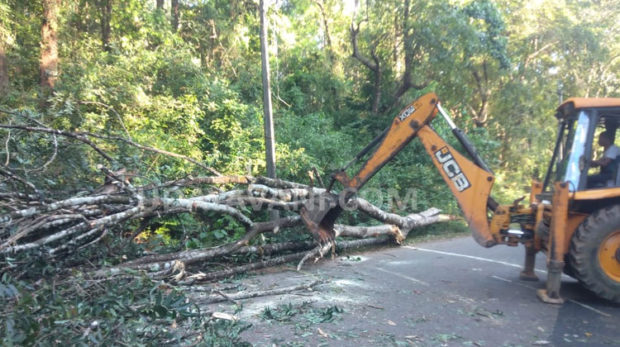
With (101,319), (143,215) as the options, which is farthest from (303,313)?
(143,215)

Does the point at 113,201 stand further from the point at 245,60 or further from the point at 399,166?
the point at 245,60

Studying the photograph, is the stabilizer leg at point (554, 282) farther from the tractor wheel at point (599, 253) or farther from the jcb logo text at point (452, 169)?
the jcb logo text at point (452, 169)

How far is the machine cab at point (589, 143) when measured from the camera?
5102 millimetres

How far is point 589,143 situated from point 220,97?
28.6 ft

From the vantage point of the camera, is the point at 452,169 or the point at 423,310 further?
the point at 452,169

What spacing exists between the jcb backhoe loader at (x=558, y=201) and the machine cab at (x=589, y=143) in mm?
11

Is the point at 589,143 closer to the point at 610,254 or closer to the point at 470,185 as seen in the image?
the point at 610,254

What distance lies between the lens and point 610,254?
4.96 meters

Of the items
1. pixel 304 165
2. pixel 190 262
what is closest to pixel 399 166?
pixel 304 165

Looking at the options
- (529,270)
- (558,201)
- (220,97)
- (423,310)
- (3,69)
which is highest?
(3,69)

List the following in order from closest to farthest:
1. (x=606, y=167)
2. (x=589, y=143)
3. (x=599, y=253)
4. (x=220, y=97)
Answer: (x=599, y=253) → (x=589, y=143) → (x=606, y=167) → (x=220, y=97)

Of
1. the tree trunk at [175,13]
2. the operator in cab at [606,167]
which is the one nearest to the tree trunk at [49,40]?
the tree trunk at [175,13]

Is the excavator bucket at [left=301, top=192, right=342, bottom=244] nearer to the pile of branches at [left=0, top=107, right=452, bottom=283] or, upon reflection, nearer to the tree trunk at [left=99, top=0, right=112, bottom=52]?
the pile of branches at [left=0, top=107, right=452, bottom=283]

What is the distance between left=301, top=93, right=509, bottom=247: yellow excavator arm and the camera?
5.54 meters
